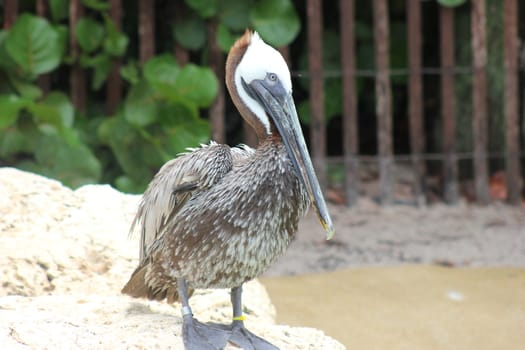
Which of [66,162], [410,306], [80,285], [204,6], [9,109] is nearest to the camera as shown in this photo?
[80,285]

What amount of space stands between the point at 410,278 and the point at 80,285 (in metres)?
2.23

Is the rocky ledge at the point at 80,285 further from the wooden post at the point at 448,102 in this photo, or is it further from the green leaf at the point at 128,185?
the wooden post at the point at 448,102

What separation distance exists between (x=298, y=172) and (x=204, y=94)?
316 centimetres

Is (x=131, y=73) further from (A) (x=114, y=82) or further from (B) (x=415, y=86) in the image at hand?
(B) (x=415, y=86)

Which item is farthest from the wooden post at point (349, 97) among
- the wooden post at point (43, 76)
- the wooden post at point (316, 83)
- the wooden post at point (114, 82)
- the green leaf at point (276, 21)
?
the wooden post at point (43, 76)

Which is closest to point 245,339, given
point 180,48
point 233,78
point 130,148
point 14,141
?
point 233,78

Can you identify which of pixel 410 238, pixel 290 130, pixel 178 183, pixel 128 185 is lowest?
pixel 410 238

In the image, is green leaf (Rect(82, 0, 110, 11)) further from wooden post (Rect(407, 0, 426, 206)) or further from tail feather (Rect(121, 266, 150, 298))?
tail feather (Rect(121, 266, 150, 298))

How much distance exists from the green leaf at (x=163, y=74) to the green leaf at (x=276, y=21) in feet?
2.20

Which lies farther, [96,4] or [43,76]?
[43,76]

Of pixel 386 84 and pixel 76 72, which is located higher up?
pixel 76 72

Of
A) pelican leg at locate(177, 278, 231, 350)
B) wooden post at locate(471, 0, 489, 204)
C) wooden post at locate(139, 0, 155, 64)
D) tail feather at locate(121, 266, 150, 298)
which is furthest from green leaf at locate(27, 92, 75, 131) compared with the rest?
pelican leg at locate(177, 278, 231, 350)

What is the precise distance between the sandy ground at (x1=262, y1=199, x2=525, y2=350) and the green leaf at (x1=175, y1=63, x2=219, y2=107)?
→ 121 cm

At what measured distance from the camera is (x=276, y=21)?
19.7ft
